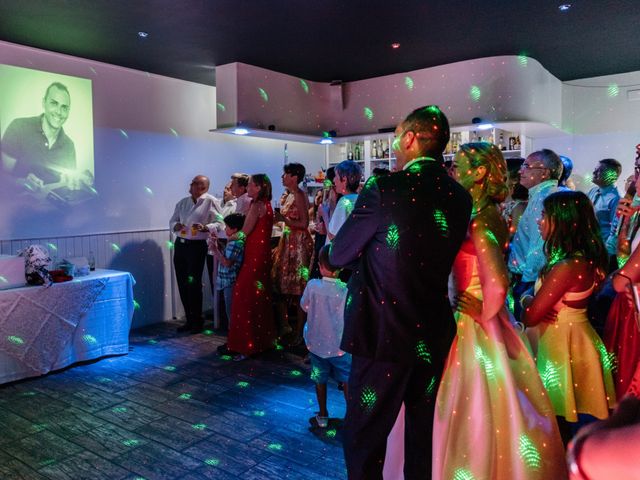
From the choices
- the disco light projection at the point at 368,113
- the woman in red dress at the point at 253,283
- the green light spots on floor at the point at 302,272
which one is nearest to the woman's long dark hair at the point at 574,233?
the woman in red dress at the point at 253,283

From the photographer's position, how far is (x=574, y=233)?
2.14 metres

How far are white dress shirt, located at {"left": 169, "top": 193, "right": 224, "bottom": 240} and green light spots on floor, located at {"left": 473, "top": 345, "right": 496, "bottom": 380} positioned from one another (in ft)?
12.0

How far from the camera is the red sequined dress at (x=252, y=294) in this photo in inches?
168

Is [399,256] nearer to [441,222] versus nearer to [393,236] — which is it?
[393,236]

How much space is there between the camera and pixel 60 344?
4.02 m

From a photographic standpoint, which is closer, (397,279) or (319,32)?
(397,279)

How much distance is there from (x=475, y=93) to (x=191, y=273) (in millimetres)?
3642

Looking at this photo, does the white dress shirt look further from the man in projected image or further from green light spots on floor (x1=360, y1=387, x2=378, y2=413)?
green light spots on floor (x1=360, y1=387, x2=378, y2=413)

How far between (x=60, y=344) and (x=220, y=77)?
318 centimetres

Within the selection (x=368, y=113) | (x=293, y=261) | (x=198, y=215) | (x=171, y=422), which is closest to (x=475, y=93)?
(x=368, y=113)

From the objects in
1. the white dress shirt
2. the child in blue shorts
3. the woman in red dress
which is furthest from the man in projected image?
the child in blue shorts

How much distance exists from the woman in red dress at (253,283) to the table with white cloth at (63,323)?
99 centimetres

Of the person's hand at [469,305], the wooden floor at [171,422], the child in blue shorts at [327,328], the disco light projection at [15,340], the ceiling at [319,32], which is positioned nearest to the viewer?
the person's hand at [469,305]

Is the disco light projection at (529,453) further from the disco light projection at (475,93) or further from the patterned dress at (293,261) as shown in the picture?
the disco light projection at (475,93)
